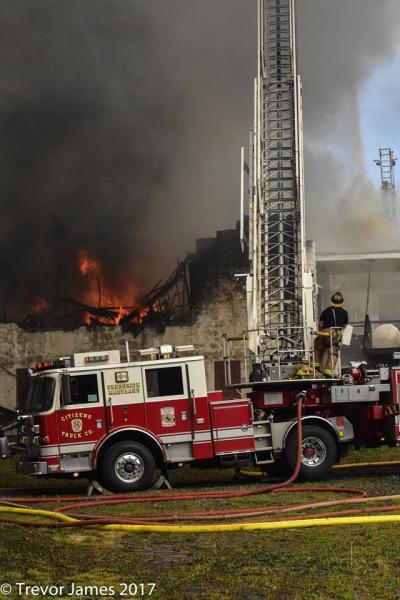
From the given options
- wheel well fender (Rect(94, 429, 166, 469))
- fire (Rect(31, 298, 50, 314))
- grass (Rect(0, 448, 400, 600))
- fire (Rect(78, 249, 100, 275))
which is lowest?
→ grass (Rect(0, 448, 400, 600))

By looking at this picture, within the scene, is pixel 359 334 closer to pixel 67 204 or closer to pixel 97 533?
pixel 67 204

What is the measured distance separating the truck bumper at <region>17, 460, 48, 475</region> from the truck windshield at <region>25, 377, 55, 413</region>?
2.75 ft

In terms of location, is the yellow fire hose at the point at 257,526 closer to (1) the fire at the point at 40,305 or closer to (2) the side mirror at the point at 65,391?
(2) the side mirror at the point at 65,391

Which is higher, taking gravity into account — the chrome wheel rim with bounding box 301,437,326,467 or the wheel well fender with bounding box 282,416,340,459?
the wheel well fender with bounding box 282,416,340,459

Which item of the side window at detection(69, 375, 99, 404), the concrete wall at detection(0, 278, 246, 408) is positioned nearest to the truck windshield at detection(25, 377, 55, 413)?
the side window at detection(69, 375, 99, 404)

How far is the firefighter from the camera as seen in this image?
17.2 meters

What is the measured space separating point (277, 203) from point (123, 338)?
11.4 metres

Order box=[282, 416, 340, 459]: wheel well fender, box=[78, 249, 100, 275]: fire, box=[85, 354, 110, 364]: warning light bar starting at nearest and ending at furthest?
1. box=[85, 354, 110, 364]: warning light bar
2. box=[282, 416, 340, 459]: wheel well fender
3. box=[78, 249, 100, 275]: fire

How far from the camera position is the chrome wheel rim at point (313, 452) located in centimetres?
1631

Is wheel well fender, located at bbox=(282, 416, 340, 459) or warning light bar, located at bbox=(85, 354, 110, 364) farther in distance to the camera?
wheel well fender, located at bbox=(282, 416, 340, 459)

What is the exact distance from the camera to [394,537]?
9.80 meters

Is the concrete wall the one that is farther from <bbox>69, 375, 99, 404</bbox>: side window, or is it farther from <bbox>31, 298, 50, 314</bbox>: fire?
<bbox>69, 375, 99, 404</bbox>: side window

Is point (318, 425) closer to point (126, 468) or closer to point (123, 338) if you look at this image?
point (126, 468)

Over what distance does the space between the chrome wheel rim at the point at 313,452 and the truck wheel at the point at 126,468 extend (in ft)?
8.66
